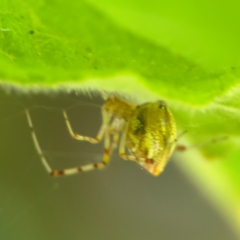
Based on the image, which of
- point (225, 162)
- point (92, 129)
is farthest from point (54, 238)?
point (225, 162)

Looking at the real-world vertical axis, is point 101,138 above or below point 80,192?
above

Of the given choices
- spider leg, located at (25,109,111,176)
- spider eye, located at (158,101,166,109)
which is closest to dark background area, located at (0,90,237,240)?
spider leg, located at (25,109,111,176)

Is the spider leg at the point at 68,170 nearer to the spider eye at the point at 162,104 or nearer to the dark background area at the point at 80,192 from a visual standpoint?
the dark background area at the point at 80,192

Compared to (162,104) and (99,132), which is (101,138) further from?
(162,104)

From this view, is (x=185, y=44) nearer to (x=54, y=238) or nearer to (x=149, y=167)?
(x=149, y=167)

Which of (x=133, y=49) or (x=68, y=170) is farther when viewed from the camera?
(x=68, y=170)

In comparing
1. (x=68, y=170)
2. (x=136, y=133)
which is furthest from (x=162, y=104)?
(x=68, y=170)
